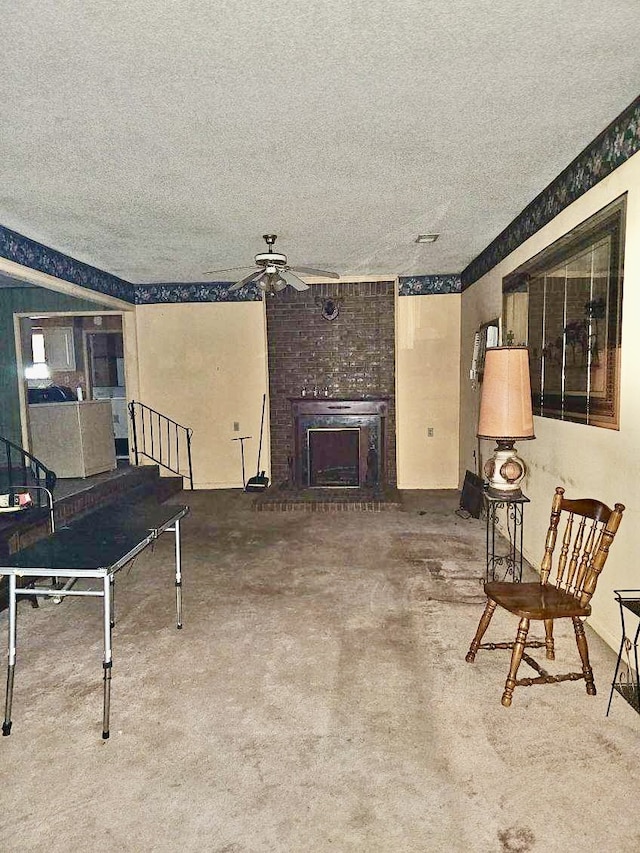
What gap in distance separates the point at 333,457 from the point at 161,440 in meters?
2.38

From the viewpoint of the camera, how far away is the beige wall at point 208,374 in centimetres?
695

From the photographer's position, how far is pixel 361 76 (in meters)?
2.25

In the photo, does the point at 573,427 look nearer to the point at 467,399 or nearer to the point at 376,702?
the point at 376,702

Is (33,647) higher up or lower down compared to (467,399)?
lower down

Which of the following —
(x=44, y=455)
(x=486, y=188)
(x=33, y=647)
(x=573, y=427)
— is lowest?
(x=33, y=647)

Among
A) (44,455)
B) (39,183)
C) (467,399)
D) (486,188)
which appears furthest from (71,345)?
(486,188)

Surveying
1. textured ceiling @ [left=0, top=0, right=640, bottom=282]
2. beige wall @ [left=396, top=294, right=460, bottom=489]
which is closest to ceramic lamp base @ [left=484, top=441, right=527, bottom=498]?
textured ceiling @ [left=0, top=0, right=640, bottom=282]

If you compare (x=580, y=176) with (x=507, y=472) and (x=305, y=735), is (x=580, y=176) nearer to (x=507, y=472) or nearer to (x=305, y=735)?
(x=507, y=472)

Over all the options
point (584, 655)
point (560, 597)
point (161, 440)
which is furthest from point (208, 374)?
point (584, 655)

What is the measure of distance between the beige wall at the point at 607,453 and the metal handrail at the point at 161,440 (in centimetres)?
457

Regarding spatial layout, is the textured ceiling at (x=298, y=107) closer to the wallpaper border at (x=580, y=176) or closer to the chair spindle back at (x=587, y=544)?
the wallpaper border at (x=580, y=176)

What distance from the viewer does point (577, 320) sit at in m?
3.27

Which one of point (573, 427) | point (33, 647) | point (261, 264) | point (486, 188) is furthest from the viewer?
point (261, 264)

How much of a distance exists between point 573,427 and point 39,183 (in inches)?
→ 149
